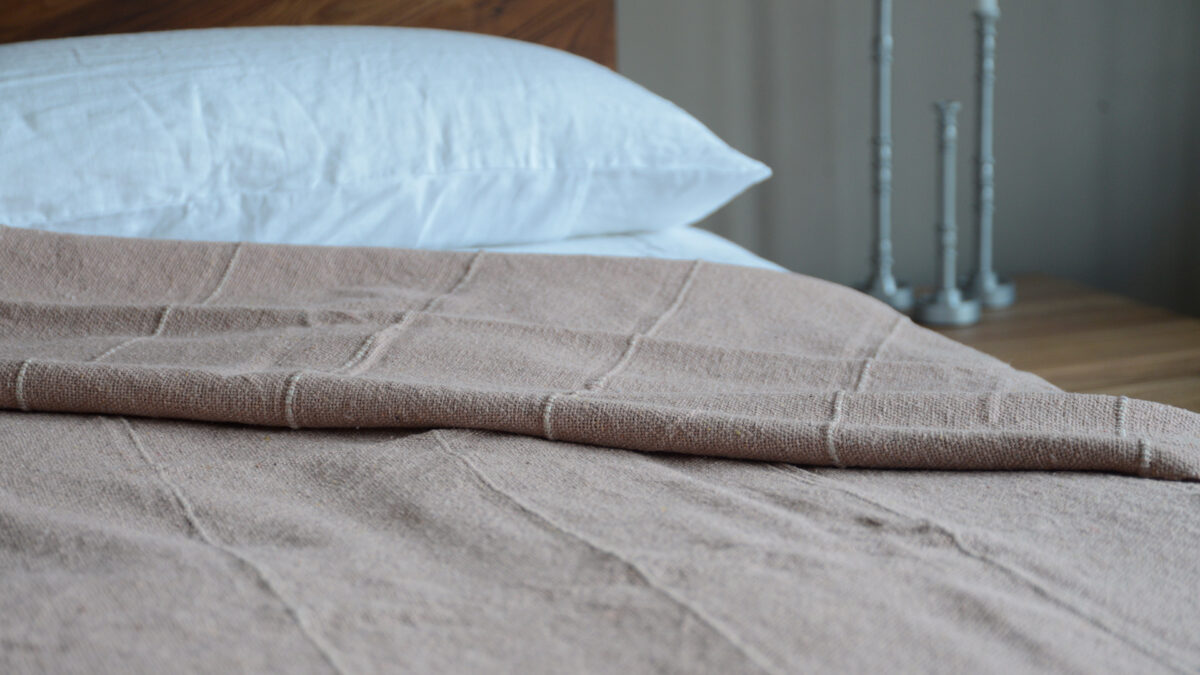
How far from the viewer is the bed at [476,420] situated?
14.7 inches

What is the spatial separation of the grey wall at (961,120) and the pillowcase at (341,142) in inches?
19.6

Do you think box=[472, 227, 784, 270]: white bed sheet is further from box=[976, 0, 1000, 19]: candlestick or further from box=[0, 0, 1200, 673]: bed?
box=[976, 0, 1000, 19]: candlestick

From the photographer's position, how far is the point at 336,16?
119 centimetres

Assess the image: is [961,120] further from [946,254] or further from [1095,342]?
[1095,342]

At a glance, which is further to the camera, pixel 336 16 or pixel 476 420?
pixel 336 16

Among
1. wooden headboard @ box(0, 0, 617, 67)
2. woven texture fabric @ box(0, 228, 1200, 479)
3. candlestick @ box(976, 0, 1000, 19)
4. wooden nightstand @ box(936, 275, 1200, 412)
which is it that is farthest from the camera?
candlestick @ box(976, 0, 1000, 19)

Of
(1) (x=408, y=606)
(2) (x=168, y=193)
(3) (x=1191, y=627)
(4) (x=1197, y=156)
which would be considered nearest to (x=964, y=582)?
(3) (x=1191, y=627)

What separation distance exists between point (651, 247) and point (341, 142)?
0.29m

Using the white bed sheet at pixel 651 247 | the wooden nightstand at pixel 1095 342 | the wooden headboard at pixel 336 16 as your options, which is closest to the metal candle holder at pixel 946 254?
the wooden nightstand at pixel 1095 342

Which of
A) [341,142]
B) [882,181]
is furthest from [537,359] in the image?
[882,181]

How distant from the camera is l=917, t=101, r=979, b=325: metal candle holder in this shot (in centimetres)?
118

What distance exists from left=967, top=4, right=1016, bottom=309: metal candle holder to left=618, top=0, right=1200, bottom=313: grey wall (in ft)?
0.95

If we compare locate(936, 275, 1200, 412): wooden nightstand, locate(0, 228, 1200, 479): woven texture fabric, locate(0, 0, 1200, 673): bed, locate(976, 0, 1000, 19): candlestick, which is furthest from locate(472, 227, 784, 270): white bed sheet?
locate(976, 0, 1000, 19): candlestick

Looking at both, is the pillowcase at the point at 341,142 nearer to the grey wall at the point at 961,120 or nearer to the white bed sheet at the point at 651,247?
the white bed sheet at the point at 651,247
